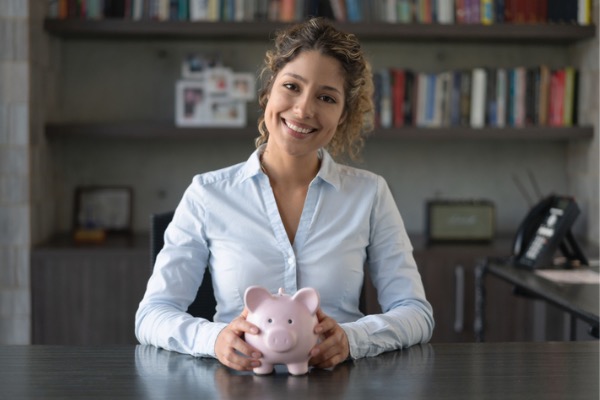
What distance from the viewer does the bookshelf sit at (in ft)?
11.5

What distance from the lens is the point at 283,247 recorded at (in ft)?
6.01

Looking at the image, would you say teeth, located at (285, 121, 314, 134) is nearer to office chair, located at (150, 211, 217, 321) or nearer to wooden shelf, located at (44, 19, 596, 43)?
office chair, located at (150, 211, 217, 321)

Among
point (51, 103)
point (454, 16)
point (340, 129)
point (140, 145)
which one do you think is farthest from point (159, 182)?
point (340, 129)

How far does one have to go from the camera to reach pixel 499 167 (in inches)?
156

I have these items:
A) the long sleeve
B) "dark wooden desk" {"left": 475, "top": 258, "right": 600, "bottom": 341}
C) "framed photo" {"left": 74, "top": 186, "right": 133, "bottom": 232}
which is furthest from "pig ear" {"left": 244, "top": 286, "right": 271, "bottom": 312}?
"framed photo" {"left": 74, "top": 186, "right": 133, "bottom": 232}

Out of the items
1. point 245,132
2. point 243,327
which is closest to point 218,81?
point 245,132

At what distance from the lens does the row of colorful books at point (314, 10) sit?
11.6 ft

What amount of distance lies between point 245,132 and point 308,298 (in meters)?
2.23

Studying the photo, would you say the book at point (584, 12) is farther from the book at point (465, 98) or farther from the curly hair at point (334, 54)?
the curly hair at point (334, 54)

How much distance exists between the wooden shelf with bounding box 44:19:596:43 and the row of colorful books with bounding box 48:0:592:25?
42 mm

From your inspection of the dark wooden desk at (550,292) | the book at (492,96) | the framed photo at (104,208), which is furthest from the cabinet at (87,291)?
the book at (492,96)

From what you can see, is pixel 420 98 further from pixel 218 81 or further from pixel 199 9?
pixel 199 9

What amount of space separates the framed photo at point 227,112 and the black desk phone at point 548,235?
126cm

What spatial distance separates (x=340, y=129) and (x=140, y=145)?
6.64 ft
